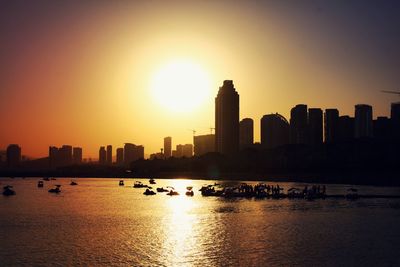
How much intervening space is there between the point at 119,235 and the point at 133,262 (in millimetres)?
21531

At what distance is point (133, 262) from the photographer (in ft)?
177

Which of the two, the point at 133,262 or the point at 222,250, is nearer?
the point at 133,262

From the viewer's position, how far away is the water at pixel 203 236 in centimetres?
5541

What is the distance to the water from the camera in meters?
55.4

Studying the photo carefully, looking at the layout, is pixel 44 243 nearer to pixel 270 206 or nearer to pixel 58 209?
pixel 58 209

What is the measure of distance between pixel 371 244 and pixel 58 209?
81017 mm

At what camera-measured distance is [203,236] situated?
73.4 metres

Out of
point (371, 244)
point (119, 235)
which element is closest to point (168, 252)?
point (119, 235)

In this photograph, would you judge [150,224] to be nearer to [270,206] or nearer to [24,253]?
[24,253]

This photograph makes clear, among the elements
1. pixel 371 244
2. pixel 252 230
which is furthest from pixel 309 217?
pixel 371 244

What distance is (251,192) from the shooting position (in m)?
158

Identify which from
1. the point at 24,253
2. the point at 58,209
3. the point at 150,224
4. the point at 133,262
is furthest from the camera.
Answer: the point at 58,209

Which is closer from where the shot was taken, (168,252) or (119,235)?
(168,252)

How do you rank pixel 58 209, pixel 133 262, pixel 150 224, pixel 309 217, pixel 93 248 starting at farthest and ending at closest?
1. pixel 58 209
2. pixel 309 217
3. pixel 150 224
4. pixel 93 248
5. pixel 133 262
